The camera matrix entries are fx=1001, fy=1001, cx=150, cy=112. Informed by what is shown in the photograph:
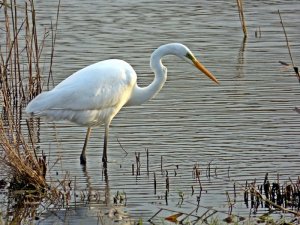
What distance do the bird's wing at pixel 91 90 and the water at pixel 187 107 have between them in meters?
0.53

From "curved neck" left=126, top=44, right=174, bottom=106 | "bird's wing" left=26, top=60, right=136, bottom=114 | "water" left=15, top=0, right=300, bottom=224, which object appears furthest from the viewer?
"curved neck" left=126, top=44, right=174, bottom=106

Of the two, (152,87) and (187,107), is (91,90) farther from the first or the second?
(187,107)

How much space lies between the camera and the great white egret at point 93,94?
987 centimetres

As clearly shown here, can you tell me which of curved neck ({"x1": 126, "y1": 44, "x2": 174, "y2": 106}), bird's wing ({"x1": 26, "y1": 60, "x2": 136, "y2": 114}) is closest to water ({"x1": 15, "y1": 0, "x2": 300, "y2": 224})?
curved neck ({"x1": 126, "y1": 44, "x2": 174, "y2": 106})

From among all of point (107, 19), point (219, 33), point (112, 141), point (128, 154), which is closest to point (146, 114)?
point (112, 141)

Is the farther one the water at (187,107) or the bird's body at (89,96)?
the bird's body at (89,96)

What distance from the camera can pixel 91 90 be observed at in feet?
33.1

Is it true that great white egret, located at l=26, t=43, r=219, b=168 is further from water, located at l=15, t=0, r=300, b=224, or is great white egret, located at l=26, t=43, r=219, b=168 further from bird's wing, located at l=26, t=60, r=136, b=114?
water, located at l=15, t=0, r=300, b=224

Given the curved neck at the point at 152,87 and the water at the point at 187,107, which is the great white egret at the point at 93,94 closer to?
the curved neck at the point at 152,87

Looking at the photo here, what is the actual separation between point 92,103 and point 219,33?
7986mm

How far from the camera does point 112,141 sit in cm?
1104

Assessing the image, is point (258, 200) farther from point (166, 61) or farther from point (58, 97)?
point (166, 61)

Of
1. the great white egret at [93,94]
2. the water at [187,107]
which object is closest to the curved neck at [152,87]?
the great white egret at [93,94]

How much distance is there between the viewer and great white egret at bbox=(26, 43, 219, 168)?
9867 millimetres
